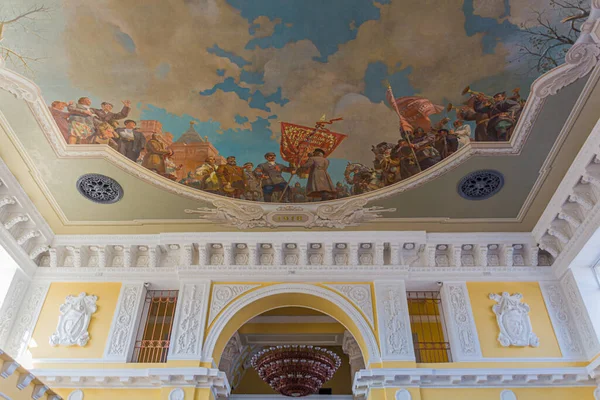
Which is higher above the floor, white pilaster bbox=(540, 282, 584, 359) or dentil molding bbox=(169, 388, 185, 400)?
white pilaster bbox=(540, 282, 584, 359)

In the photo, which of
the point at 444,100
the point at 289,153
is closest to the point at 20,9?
the point at 289,153

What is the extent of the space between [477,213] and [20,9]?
9348mm

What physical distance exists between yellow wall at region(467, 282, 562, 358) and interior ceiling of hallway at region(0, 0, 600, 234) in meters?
1.60

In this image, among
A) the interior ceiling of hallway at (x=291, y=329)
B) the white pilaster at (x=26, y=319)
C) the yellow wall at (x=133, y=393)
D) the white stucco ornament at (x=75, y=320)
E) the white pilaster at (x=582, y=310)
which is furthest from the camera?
the interior ceiling of hallway at (x=291, y=329)

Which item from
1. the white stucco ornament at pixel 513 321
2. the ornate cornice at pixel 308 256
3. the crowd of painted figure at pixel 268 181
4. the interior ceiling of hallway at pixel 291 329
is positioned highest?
the crowd of painted figure at pixel 268 181

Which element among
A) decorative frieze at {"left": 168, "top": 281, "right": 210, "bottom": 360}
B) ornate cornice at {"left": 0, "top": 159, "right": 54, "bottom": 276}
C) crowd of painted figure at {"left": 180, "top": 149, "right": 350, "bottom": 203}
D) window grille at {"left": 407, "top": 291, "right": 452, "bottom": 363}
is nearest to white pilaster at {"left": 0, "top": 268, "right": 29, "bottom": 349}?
ornate cornice at {"left": 0, "top": 159, "right": 54, "bottom": 276}

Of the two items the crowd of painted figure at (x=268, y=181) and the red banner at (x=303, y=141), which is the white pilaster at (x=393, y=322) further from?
the red banner at (x=303, y=141)

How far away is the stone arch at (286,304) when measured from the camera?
9.97 m

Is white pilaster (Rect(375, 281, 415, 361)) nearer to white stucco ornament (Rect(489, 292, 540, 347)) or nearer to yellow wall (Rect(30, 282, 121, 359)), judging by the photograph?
white stucco ornament (Rect(489, 292, 540, 347))

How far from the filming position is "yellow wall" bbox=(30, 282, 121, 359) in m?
9.85

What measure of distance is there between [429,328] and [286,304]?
3.53 m

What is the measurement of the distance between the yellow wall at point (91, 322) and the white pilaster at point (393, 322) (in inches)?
226

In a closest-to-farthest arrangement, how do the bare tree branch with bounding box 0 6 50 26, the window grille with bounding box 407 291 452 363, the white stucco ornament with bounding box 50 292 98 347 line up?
the bare tree branch with bounding box 0 6 50 26
the white stucco ornament with bounding box 50 292 98 347
the window grille with bounding box 407 291 452 363

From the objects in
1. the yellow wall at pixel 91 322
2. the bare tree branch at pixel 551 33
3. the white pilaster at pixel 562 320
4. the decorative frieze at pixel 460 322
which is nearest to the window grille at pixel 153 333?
the yellow wall at pixel 91 322
